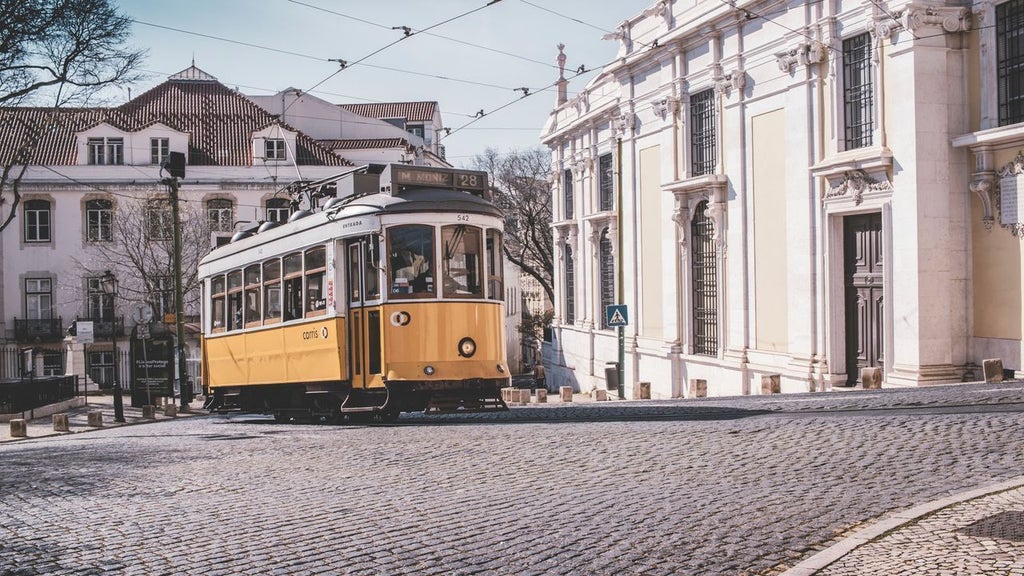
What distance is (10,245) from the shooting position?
1965 inches

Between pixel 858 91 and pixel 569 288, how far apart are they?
2810cm

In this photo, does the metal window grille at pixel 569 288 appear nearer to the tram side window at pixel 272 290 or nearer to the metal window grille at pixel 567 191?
the metal window grille at pixel 567 191

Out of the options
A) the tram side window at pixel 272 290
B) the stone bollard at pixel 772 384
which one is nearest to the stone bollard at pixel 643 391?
the stone bollard at pixel 772 384

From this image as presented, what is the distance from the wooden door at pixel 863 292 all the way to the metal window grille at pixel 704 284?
6.77 metres

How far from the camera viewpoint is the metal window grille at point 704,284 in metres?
31.7

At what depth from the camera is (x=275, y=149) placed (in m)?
50.9

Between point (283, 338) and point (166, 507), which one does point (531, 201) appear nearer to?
point (283, 338)

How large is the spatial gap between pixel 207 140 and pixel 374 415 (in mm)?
37223

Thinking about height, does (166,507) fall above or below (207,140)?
below

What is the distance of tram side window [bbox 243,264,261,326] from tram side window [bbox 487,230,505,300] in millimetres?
4859

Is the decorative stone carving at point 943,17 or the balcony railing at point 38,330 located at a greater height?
the decorative stone carving at point 943,17

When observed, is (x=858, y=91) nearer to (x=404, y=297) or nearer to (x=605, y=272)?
(x=404, y=297)

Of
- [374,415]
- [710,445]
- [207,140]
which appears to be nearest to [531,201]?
[207,140]

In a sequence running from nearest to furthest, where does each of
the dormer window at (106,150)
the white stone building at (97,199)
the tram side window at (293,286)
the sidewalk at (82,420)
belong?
the tram side window at (293,286) < the sidewalk at (82,420) < the white stone building at (97,199) < the dormer window at (106,150)
